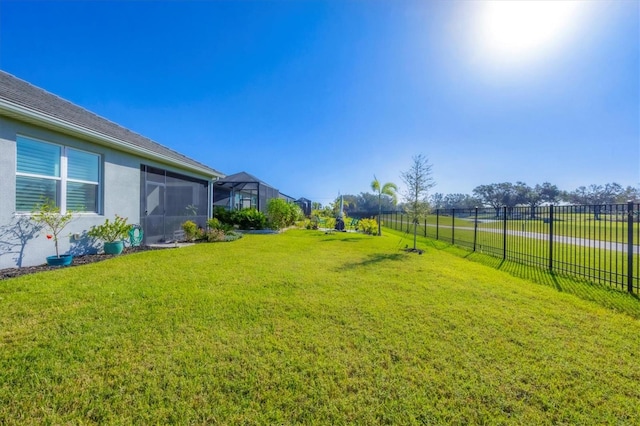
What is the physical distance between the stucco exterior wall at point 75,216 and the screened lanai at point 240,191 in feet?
25.9

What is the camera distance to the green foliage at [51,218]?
5502 millimetres

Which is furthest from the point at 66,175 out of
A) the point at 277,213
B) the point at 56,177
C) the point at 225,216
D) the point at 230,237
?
the point at 277,213

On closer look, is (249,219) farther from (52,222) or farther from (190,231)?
(52,222)

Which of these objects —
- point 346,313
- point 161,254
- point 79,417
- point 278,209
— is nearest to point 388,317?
point 346,313

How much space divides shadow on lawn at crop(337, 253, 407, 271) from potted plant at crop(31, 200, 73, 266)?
6.60 m

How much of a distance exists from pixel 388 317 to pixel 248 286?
2580mm

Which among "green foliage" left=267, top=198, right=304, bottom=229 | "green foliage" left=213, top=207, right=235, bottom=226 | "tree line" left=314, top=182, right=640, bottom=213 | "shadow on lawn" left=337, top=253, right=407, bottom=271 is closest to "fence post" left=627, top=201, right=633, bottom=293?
"shadow on lawn" left=337, top=253, right=407, bottom=271

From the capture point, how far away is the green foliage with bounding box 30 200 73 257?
550cm

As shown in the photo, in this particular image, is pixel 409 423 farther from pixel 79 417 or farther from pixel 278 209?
pixel 278 209

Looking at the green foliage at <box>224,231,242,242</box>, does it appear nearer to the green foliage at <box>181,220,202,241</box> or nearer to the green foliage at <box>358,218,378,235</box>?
the green foliage at <box>181,220,202,241</box>

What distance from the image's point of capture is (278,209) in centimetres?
1501

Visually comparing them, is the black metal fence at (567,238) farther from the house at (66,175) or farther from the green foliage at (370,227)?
the house at (66,175)

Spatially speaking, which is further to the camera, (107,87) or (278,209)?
(278,209)

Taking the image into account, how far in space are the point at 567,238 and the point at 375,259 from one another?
524 centimetres
